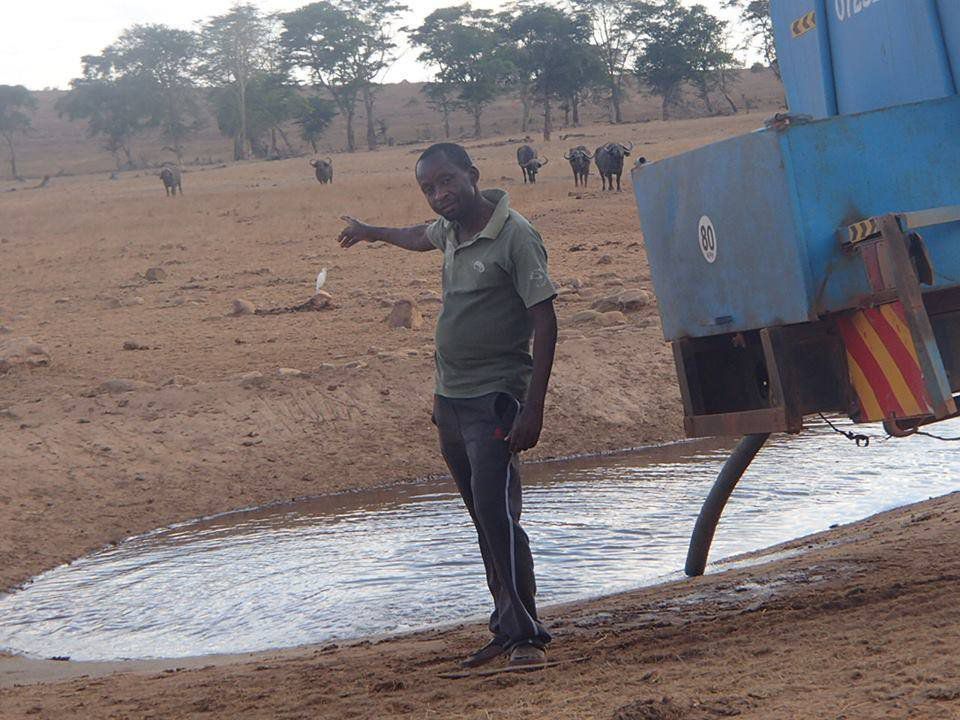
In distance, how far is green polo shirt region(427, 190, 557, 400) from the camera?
390 cm

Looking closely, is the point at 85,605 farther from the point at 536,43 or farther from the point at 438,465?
the point at 536,43

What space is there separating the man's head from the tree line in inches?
1768

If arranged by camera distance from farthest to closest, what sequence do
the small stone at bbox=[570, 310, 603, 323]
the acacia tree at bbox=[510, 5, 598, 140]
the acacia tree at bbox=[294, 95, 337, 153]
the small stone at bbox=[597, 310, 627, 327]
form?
the acacia tree at bbox=[294, 95, 337, 153]
the acacia tree at bbox=[510, 5, 598, 140]
the small stone at bbox=[570, 310, 603, 323]
the small stone at bbox=[597, 310, 627, 327]

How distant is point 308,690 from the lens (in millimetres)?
3924

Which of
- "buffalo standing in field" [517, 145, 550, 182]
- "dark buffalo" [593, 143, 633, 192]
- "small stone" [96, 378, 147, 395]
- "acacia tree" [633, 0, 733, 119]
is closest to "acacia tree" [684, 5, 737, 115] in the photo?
"acacia tree" [633, 0, 733, 119]

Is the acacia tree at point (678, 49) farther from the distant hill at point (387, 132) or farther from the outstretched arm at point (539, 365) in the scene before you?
the outstretched arm at point (539, 365)

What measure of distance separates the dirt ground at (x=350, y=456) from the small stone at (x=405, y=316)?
129 millimetres

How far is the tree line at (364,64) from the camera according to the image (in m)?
53.0

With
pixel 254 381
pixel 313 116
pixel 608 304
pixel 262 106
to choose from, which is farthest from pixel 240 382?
pixel 313 116

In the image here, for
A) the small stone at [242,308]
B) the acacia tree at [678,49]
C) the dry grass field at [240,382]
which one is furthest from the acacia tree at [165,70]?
the small stone at [242,308]

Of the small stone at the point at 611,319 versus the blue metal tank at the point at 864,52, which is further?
the small stone at the point at 611,319

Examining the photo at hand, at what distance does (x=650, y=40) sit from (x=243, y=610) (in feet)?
172

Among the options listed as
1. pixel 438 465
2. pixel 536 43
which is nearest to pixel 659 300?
pixel 438 465

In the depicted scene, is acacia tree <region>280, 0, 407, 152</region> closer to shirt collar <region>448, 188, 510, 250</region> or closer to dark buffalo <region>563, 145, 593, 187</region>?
dark buffalo <region>563, 145, 593, 187</region>
